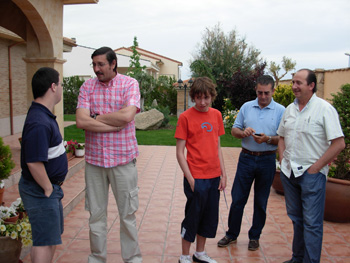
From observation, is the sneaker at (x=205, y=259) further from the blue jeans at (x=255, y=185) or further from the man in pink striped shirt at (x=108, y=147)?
the man in pink striped shirt at (x=108, y=147)

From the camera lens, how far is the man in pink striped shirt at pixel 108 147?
299 centimetres

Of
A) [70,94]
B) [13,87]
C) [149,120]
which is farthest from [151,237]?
[70,94]

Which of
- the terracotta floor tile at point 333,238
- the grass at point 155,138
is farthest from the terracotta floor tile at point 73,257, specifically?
the grass at point 155,138

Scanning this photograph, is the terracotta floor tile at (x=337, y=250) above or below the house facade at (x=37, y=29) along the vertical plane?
below

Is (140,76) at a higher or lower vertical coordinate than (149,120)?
higher

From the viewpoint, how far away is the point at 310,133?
3.03m

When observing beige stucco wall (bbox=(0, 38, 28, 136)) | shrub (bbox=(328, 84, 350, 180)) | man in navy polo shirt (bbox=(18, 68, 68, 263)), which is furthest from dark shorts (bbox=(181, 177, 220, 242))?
beige stucco wall (bbox=(0, 38, 28, 136))

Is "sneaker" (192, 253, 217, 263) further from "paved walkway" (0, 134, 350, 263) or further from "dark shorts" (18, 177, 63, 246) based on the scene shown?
"dark shorts" (18, 177, 63, 246)

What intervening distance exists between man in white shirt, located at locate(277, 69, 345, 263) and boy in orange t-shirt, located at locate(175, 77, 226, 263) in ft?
2.27

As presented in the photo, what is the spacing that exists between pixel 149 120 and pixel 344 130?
11520mm

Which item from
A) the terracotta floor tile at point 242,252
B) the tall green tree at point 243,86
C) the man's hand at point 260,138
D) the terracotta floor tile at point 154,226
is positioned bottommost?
the terracotta floor tile at point 242,252

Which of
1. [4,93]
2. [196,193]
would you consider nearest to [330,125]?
[196,193]

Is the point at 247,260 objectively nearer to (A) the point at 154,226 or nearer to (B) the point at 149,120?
(A) the point at 154,226

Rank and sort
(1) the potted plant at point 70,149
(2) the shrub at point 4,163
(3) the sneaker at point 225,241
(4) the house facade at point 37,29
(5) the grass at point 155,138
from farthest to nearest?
(5) the grass at point 155,138 < (1) the potted plant at point 70,149 < (4) the house facade at point 37,29 < (2) the shrub at point 4,163 < (3) the sneaker at point 225,241
